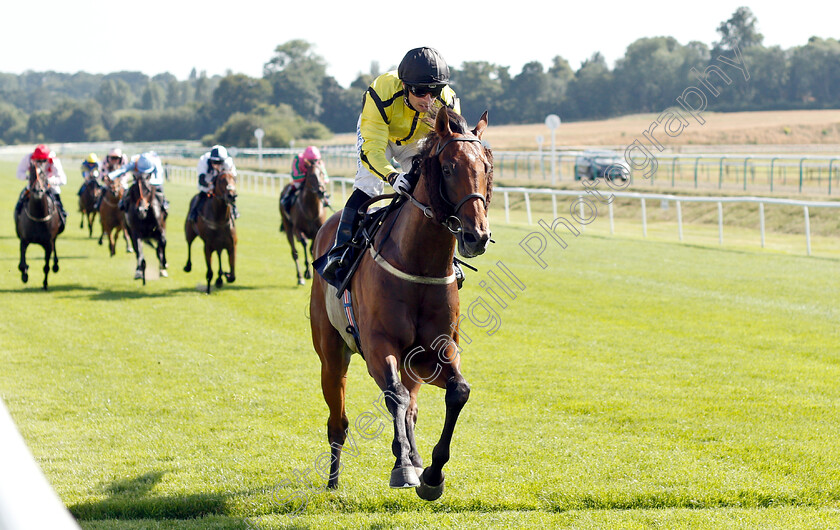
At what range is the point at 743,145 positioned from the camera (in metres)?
41.2

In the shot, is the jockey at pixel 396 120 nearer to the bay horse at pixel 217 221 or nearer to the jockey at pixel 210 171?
the bay horse at pixel 217 221

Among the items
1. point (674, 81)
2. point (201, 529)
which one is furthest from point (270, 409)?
point (674, 81)

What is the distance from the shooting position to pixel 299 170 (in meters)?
13.1

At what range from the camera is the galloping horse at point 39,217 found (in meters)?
11.8

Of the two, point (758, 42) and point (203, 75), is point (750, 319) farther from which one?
point (203, 75)

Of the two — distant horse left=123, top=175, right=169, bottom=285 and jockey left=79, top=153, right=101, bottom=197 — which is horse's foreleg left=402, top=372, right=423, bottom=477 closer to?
distant horse left=123, top=175, right=169, bottom=285

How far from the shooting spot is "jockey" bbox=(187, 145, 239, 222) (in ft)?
38.6

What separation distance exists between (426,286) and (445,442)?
28.9 inches

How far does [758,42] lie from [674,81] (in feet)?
28.0

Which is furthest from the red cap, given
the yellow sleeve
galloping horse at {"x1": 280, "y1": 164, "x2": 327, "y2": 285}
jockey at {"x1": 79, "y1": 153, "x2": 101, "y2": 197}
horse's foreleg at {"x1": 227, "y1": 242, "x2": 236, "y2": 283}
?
the yellow sleeve

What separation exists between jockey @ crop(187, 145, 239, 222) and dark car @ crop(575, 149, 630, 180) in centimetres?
1201

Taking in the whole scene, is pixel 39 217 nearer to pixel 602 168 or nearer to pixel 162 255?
pixel 162 255

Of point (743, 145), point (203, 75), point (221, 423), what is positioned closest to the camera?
point (221, 423)

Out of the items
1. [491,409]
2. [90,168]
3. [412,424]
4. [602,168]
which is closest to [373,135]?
[412,424]
